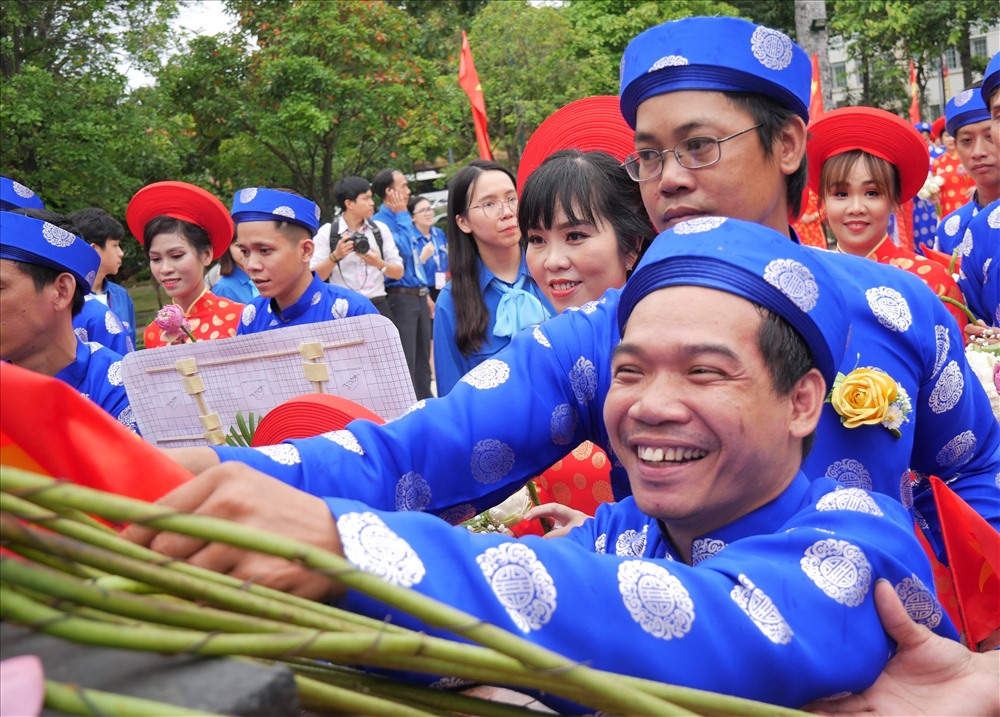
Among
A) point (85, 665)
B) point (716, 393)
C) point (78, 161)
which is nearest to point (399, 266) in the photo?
point (78, 161)

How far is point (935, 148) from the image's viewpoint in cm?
1045

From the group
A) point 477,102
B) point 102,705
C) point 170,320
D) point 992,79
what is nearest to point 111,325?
point 170,320

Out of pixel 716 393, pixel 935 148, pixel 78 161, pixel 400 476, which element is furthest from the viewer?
pixel 78 161

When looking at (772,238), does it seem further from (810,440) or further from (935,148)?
(935,148)

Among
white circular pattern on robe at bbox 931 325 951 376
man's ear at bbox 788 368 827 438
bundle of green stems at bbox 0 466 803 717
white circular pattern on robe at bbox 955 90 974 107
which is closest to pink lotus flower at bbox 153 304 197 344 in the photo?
white circular pattern on robe at bbox 931 325 951 376

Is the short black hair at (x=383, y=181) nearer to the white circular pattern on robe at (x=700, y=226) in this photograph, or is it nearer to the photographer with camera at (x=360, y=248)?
the photographer with camera at (x=360, y=248)

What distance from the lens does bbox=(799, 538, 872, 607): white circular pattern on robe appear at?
135 cm

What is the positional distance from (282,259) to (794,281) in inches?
167

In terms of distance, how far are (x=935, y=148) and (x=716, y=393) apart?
389 inches

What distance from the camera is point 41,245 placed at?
3781 millimetres

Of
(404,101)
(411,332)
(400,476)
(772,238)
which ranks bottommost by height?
(400,476)

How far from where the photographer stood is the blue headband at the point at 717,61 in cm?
221

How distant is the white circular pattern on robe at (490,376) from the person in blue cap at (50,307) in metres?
1.81

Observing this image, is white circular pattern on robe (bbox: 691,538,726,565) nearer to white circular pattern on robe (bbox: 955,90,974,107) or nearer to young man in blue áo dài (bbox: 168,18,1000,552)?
young man in blue áo dài (bbox: 168,18,1000,552)
